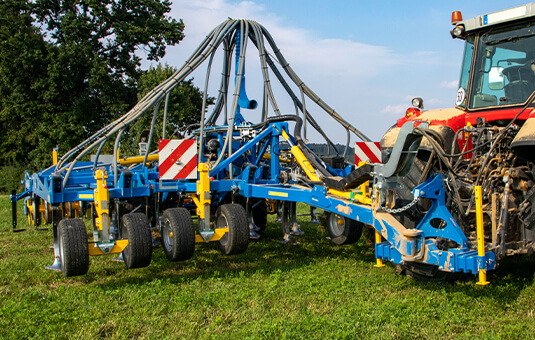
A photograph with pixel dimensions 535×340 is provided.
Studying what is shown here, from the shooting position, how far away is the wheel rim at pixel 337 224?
6355mm

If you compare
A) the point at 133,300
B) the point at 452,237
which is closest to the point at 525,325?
the point at 452,237

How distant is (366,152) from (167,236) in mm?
3103

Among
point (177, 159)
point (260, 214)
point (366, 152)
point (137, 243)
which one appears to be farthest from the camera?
point (260, 214)

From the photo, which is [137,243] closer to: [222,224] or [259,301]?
[222,224]

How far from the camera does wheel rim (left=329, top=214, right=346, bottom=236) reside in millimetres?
6355

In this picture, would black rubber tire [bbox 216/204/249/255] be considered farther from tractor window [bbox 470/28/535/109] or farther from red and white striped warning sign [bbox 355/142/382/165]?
tractor window [bbox 470/28/535/109]

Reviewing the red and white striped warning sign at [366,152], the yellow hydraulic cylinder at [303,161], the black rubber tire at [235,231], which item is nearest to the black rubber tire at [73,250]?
the black rubber tire at [235,231]

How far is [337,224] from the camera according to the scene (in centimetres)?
654

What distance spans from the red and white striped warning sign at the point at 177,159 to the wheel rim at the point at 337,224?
1.93 meters

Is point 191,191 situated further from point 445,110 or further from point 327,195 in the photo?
point 445,110

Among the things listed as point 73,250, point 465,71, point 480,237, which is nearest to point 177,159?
point 73,250

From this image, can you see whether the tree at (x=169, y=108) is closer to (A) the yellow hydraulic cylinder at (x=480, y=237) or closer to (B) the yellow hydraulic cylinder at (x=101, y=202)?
(B) the yellow hydraulic cylinder at (x=101, y=202)

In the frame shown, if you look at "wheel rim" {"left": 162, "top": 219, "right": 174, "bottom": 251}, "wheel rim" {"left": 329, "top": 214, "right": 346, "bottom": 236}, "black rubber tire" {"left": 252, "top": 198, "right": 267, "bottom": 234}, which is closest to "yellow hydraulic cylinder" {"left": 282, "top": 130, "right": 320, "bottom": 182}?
"wheel rim" {"left": 329, "top": 214, "right": 346, "bottom": 236}

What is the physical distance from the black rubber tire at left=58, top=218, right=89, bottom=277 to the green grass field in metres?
0.24
